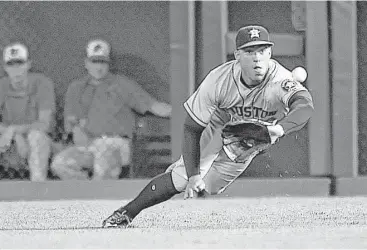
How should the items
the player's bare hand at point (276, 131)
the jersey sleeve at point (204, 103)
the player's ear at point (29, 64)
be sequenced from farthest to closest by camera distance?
1. the player's ear at point (29, 64)
2. the jersey sleeve at point (204, 103)
3. the player's bare hand at point (276, 131)

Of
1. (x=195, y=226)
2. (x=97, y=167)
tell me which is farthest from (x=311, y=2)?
(x=195, y=226)

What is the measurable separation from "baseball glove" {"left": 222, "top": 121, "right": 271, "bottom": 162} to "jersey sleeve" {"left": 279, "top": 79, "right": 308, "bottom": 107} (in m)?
0.26

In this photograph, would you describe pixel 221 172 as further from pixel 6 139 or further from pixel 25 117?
pixel 6 139

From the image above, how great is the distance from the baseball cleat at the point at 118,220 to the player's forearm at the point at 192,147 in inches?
21.5

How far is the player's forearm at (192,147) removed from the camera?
5977 mm

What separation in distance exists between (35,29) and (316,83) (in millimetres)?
2377

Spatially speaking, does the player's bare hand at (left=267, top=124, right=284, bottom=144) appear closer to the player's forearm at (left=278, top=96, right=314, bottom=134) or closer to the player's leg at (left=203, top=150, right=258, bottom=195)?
the player's forearm at (left=278, top=96, right=314, bottom=134)

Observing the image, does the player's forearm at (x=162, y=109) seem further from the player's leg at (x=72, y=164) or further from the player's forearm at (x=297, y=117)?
the player's forearm at (x=297, y=117)

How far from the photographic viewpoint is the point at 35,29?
8688 millimetres

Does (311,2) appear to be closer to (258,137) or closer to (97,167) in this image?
(97,167)

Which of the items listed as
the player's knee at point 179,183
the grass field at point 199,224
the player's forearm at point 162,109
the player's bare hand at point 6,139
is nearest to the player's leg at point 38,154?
the player's bare hand at point 6,139

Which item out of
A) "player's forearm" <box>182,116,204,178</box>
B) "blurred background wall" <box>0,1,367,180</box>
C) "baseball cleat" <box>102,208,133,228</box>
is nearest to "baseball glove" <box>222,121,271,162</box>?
"player's forearm" <box>182,116,204,178</box>

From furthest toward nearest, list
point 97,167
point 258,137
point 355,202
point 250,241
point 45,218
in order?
point 97,167, point 355,202, point 45,218, point 258,137, point 250,241

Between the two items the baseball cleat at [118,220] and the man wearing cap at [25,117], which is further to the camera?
the man wearing cap at [25,117]
